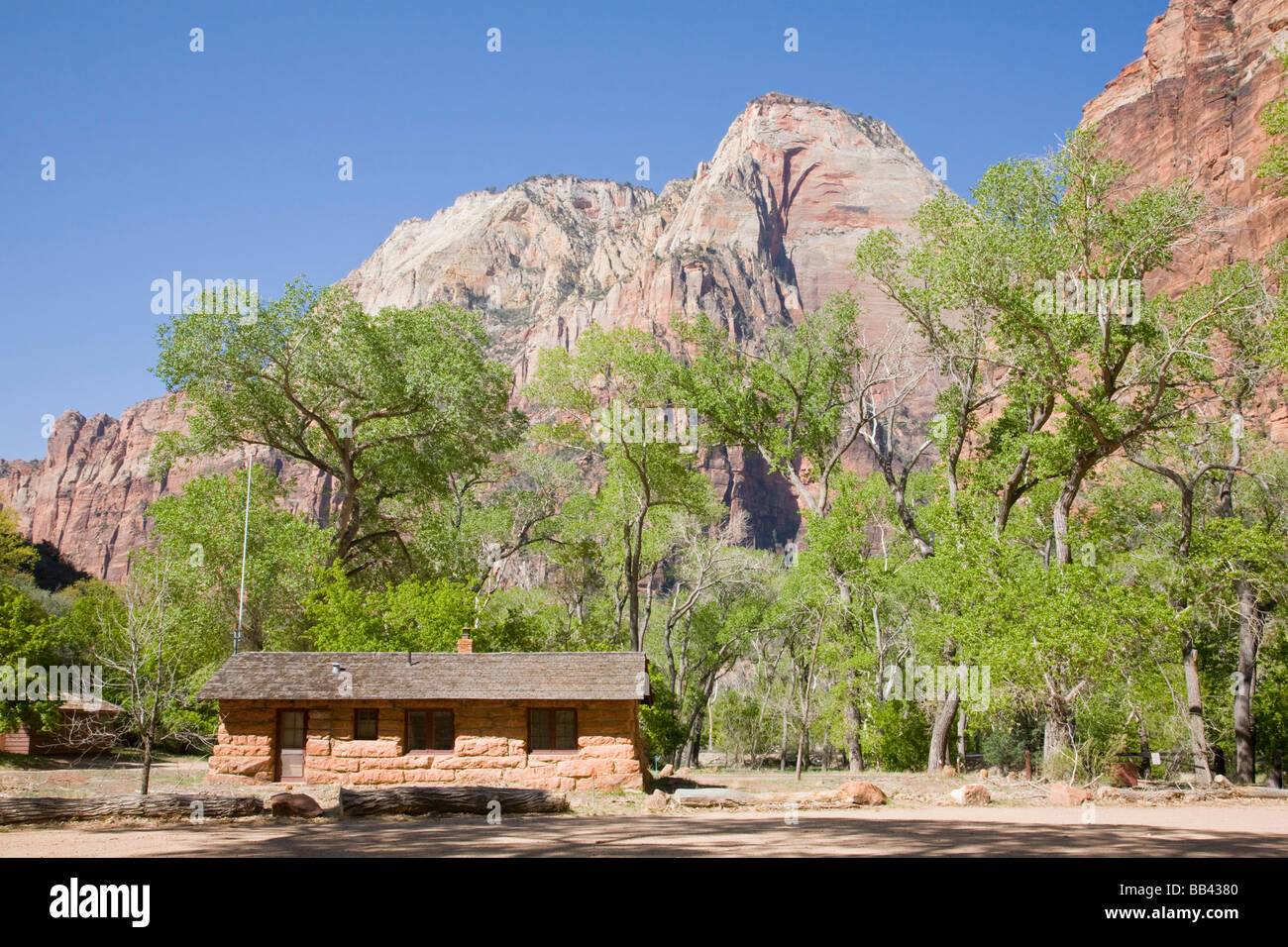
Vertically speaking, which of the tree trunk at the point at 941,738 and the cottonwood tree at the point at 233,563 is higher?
the cottonwood tree at the point at 233,563

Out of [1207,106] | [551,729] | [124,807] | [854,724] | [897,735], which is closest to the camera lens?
[124,807]

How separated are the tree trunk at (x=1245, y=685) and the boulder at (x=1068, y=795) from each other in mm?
10704

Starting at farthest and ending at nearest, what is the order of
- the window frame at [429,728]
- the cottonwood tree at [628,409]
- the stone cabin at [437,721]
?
1. the cottonwood tree at [628,409]
2. the window frame at [429,728]
3. the stone cabin at [437,721]

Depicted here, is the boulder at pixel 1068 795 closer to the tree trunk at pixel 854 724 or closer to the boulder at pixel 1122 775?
the boulder at pixel 1122 775

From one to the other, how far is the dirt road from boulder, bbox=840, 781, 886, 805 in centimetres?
170

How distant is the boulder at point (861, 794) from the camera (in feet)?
64.5

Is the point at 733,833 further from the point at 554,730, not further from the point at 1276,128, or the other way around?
the point at 1276,128

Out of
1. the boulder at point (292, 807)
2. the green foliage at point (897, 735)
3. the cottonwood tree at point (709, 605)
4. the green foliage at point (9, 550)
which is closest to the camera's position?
the boulder at point (292, 807)

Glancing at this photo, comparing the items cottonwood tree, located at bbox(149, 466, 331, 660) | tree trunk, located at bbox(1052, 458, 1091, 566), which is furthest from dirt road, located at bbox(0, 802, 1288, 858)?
cottonwood tree, located at bbox(149, 466, 331, 660)

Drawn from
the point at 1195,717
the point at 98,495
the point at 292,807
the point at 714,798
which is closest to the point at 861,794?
the point at 714,798

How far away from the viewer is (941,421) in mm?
30312

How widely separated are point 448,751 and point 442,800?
234 inches

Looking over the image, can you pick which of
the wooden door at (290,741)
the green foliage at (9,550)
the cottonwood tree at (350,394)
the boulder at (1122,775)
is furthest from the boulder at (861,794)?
the green foliage at (9,550)

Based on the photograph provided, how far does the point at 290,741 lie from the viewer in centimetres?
2419
